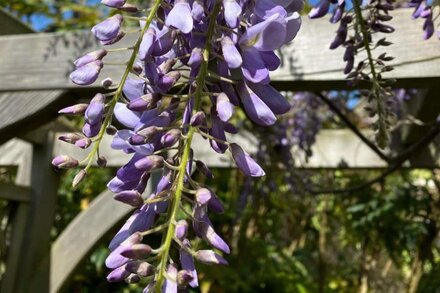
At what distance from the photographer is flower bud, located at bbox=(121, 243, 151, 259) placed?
484mm

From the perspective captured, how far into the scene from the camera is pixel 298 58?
57.4 inches

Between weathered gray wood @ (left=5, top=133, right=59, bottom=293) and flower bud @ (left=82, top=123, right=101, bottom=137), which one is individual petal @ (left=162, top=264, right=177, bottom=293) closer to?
flower bud @ (left=82, top=123, right=101, bottom=137)

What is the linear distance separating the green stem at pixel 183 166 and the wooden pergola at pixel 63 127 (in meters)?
0.81

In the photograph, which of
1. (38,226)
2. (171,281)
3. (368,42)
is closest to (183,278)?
(171,281)

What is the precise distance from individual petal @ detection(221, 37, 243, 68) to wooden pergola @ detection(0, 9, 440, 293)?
2.67ft

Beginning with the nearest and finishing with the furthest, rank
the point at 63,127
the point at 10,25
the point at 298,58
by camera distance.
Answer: the point at 298,58
the point at 10,25
the point at 63,127

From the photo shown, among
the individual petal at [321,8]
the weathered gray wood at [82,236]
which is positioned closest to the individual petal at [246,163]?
the individual petal at [321,8]

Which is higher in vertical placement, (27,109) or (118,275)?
(118,275)

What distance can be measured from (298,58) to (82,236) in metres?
1.32

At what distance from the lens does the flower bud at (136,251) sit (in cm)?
48

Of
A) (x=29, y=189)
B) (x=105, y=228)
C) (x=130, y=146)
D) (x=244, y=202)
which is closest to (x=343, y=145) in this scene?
(x=244, y=202)

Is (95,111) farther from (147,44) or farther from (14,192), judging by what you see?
(14,192)

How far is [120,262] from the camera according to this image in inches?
21.0

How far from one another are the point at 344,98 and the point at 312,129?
0.77 feet
